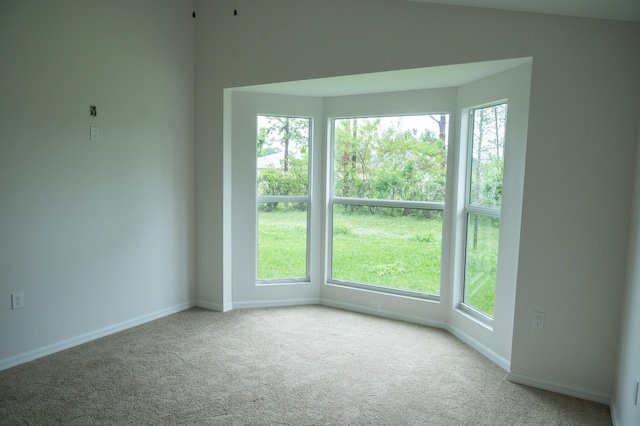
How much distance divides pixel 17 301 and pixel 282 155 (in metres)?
2.62

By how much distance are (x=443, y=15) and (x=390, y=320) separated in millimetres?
2744

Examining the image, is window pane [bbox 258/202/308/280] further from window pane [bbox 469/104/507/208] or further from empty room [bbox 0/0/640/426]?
window pane [bbox 469/104/507/208]

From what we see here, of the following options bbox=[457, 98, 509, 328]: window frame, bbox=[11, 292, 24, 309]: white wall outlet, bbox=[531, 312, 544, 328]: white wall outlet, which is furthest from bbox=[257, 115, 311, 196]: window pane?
bbox=[531, 312, 544, 328]: white wall outlet

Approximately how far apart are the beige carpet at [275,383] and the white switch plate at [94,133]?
5.56 ft

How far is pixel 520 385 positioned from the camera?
2.80 meters

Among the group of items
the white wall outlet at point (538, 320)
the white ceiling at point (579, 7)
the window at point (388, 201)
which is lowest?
the white wall outlet at point (538, 320)

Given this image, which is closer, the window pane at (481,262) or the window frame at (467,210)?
the window pane at (481,262)

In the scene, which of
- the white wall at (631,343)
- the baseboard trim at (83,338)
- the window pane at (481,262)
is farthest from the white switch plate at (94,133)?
the white wall at (631,343)

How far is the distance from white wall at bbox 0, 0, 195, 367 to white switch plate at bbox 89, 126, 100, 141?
38 millimetres

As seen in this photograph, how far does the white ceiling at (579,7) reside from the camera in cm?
221

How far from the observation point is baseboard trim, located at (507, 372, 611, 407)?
8.50 feet

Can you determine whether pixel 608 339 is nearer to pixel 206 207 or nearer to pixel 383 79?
pixel 383 79

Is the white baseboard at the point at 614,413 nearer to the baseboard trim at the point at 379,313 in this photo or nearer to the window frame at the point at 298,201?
the baseboard trim at the point at 379,313

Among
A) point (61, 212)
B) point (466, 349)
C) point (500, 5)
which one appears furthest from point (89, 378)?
point (500, 5)
